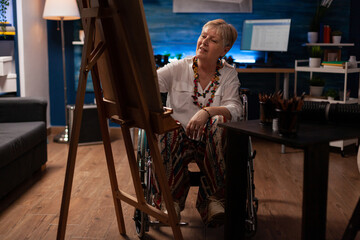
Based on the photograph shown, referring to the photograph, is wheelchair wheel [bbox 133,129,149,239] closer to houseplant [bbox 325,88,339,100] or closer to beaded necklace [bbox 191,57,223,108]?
beaded necklace [bbox 191,57,223,108]

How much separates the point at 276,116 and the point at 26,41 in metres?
3.44

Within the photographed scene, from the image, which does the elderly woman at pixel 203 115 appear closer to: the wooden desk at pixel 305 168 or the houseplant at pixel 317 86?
the wooden desk at pixel 305 168

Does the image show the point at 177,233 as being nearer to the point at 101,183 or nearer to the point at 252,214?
the point at 252,214

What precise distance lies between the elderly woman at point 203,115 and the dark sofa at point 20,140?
3.35 feet

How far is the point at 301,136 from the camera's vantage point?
59.6 inches

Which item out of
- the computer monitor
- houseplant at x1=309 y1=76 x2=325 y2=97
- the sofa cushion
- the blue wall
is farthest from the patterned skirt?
the blue wall

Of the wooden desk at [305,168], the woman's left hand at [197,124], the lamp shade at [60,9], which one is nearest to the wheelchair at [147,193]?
the woman's left hand at [197,124]

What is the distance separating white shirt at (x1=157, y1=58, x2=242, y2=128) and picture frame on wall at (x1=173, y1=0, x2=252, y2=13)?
8.57 ft

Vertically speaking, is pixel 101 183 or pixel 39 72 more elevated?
pixel 39 72

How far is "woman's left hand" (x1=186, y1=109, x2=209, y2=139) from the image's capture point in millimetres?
2209

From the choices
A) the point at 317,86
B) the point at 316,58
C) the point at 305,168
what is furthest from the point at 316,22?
the point at 305,168

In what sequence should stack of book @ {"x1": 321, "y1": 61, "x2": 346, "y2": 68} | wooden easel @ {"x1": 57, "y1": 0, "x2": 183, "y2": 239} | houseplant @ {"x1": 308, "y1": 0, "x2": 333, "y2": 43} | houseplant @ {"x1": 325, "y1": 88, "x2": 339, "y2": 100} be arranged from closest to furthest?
wooden easel @ {"x1": 57, "y1": 0, "x2": 183, "y2": 239}, stack of book @ {"x1": 321, "y1": 61, "x2": 346, "y2": 68}, houseplant @ {"x1": 325, "y1": 88, "x2": 339, "y2": 100}, houseplant @ {"x1": 308, "y1": 0, "x2": 333, "y2": 43}

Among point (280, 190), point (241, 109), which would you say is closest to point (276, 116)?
point (241, 109)

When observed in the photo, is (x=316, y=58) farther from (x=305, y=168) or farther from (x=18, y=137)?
(x=305, y=168)
